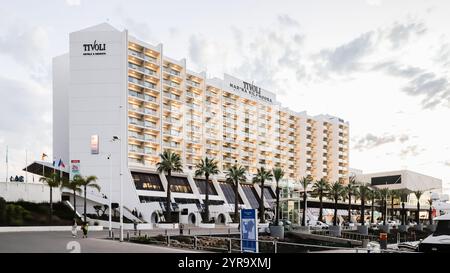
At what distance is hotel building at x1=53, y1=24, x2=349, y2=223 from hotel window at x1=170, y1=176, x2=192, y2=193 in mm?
312

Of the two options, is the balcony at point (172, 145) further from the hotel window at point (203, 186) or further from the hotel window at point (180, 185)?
the hotel window at point (203, 186)

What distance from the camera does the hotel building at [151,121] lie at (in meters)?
86.1

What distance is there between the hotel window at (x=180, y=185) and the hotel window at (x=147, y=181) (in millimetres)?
3342

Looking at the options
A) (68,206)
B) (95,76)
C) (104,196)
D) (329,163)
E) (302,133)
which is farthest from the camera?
(329,163)

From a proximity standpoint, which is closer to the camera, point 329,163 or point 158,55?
point 158,55

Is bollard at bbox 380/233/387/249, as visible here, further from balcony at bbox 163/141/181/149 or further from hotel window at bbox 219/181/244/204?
hotel window at bbox 219/181/244/204

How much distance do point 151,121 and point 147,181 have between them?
14132 mm

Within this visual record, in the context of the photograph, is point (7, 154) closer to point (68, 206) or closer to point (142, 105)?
point (68, 206)

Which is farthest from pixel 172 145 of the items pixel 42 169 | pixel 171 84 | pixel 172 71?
pixel 42 169
